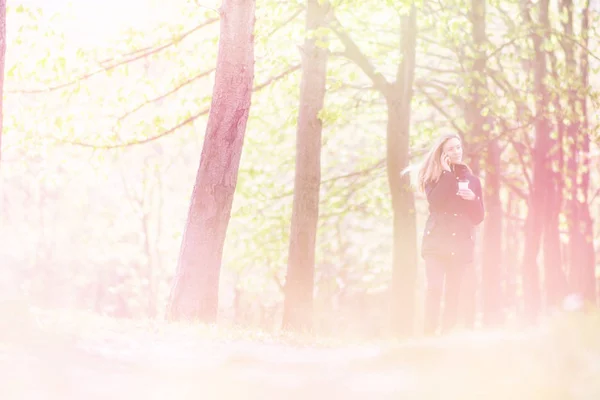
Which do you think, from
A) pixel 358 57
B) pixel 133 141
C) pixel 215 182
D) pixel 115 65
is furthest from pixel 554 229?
pixel 215 182

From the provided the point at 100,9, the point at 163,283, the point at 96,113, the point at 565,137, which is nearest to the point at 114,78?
the point at 96,113

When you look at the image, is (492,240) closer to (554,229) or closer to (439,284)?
(554,229)

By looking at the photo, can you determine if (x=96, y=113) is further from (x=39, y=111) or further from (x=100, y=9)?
(x=100, y=9)

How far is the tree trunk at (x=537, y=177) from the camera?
60.5 feet

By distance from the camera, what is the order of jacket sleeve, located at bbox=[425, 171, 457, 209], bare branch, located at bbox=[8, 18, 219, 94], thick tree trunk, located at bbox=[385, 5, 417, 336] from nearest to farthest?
1. jacket sleeve, located at bbox=[425, 171, 457, 209]
2. bare branch, located at bbox=[8, 18, 219, 94]
3. thick tree trunk, located at bbox=[385, 5, 417, 336]

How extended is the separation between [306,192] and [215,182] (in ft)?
11.1

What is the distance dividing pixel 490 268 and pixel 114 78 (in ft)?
27.3

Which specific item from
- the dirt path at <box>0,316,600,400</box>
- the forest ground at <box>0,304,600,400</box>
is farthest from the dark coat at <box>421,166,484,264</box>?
the dirt path at <box>0,316,600,400</box>

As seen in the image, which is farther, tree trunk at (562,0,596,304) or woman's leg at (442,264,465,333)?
tree trunk at (562,0,596,304)

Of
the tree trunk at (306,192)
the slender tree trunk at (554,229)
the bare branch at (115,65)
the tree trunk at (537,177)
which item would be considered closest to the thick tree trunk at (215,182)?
the tree trunk at (306,192)

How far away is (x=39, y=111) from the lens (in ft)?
52.2

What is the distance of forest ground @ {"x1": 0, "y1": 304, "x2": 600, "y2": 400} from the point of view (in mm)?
4949

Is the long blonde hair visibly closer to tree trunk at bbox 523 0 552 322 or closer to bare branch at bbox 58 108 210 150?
bare branch at bbox 58 108 210 150

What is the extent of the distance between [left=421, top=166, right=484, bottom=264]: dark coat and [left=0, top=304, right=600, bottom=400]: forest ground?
10.1ft
